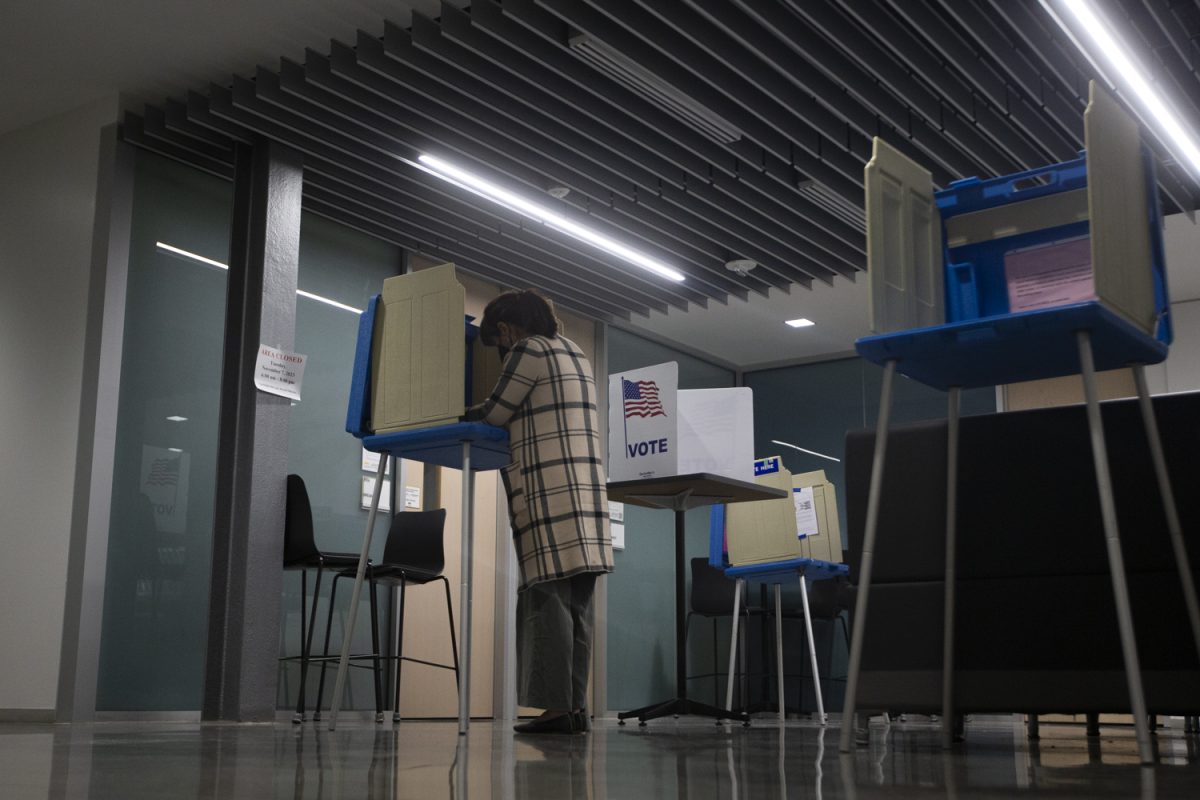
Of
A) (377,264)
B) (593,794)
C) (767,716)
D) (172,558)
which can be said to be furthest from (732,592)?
(593,794)

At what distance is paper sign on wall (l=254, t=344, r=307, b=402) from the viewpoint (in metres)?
5.42

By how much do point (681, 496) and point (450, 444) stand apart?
143 cm

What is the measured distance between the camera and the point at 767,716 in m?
8.59

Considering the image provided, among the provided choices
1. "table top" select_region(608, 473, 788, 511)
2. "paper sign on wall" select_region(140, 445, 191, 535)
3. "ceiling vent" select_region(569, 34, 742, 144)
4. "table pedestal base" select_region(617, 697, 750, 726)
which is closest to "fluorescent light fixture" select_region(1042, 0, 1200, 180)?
"ceiling vent" select_region(569, 34, 742, 144)

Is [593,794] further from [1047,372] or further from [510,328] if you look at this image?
[510,328]

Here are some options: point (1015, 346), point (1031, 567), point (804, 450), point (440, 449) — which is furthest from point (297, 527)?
point (804, 450)

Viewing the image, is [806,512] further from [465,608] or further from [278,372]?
[465,608]

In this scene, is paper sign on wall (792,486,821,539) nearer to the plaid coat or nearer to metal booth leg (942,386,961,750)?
the plaid coat

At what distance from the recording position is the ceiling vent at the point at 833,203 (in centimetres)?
621

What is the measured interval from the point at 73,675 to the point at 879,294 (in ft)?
14.1

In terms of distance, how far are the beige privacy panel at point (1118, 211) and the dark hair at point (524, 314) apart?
1.74 meters

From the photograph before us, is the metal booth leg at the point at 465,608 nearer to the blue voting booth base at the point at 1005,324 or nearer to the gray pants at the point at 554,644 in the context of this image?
the gray pants at the point at 554,644

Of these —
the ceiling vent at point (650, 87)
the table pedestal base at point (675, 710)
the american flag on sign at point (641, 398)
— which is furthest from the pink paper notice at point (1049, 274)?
the table pedestal base at point (675, 710)

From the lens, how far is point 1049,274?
8.00 feet
